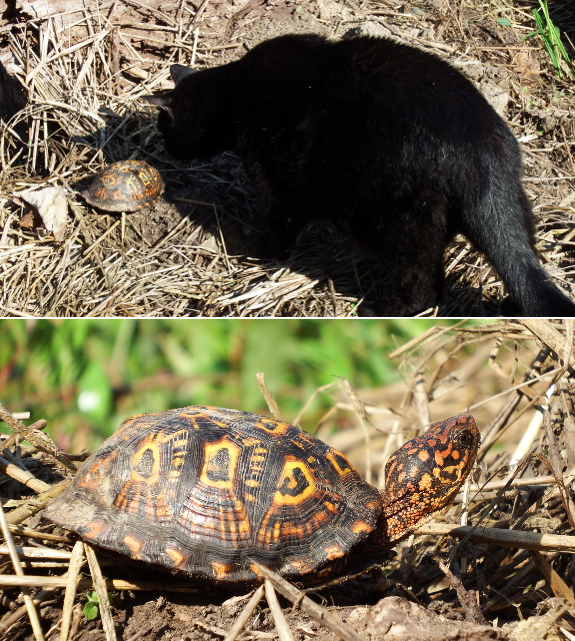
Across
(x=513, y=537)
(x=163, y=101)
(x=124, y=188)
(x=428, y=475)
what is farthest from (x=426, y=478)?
(x=163, y=101)

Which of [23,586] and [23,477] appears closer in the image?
[23,586]

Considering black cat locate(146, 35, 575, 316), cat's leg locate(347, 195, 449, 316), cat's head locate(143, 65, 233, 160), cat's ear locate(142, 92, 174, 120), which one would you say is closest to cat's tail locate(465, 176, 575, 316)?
black cat locate(146, 35, 575, 316)

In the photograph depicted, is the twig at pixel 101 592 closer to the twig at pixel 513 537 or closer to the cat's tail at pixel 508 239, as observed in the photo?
the twig at pixel 513 537

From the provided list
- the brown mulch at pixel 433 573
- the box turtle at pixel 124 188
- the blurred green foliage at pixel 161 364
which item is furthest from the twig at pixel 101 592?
the box turtle at pixel 124 188

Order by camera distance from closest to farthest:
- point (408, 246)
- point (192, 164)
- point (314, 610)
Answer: point (314, 610) < point (408, 246) < point (192, 164)

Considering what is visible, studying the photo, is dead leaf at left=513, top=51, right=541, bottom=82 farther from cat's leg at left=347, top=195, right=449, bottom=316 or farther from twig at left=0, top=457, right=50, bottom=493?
twig at left=0, top=457, right=50, bottom=493

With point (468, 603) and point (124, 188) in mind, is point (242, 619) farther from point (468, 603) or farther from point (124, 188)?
point (124, 188)
